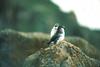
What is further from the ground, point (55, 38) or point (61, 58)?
point (55, 38)

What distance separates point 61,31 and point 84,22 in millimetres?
304

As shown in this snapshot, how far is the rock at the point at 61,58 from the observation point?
3937 mm

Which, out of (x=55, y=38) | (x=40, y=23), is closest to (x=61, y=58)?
(x=55, y=38)

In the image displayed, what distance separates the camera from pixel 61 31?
4039mm

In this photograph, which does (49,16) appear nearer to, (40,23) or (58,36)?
(40,23)

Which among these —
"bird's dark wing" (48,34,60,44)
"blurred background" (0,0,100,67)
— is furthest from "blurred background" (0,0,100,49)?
"bird's dark wing" (48,34,60,44)

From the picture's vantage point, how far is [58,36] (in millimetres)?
4000

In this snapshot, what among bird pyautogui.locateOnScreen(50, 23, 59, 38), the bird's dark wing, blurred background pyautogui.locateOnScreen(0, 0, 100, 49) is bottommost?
the bird's dark wing

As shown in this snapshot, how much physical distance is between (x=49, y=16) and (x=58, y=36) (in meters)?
0.27

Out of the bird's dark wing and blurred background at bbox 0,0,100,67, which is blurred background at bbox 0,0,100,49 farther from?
the bird's dark wing

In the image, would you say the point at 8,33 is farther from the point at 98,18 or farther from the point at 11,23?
the point at 98,18

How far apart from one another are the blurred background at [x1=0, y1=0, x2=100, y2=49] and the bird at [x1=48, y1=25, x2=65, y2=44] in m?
0.08

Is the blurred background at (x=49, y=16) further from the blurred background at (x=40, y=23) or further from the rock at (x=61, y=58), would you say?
the rock at (x=61, y=58)

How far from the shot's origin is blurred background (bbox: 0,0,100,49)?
13.4 ft
